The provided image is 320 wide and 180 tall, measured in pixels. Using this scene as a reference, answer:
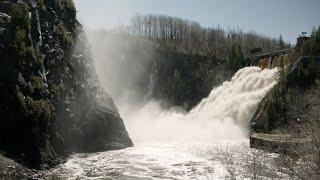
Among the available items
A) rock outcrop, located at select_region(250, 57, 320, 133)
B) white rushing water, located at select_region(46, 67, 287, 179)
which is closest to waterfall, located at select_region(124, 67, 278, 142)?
white rushing water, located at select_region(46, 67, 287, 179)

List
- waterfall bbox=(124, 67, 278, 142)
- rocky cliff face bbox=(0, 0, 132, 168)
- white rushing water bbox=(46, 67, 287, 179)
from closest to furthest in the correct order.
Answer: white rushing water bbox=(46, 67, 287, 179), rocky cliff face bbox=(0, 0, 132, 168), waterfall bbox=(124, 67, 278, 142)

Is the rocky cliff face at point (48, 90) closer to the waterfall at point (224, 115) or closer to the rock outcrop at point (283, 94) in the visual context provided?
the waterfall at point (224, 115)

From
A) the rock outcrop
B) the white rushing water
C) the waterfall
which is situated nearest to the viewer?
the white rushing water

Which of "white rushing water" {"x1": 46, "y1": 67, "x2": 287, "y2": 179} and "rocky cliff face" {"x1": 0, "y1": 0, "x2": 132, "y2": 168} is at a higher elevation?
"rocky cliff face" {"x1": 0, "y1": 0, "x2": 132, "y2": 168}

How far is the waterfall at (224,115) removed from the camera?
69731mm

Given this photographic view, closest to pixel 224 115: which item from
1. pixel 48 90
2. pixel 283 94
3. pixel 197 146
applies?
pixel 283 94

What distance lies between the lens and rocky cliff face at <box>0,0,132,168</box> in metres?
40.6

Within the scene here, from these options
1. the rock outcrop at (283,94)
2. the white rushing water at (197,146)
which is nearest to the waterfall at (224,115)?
the white rushing water at (197,146)

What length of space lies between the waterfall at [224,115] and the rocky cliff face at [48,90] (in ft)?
37.1

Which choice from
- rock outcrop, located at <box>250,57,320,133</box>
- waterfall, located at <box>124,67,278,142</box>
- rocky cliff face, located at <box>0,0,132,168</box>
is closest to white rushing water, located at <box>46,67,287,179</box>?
waterfall, located at <box>124,67,278,142</box>

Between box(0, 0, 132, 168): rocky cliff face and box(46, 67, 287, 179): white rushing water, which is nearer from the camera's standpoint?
box(46, 67, 287, 179): white rushing water

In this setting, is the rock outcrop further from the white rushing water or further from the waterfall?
the white rushing water

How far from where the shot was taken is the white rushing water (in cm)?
3700

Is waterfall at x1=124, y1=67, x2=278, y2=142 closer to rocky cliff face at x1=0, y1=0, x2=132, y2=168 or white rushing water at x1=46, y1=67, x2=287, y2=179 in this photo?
white rushing water at x1=46, y1=67, x2=287, y2=179
